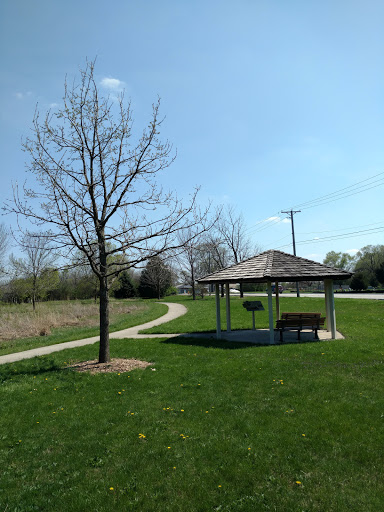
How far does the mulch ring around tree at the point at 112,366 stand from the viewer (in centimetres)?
939

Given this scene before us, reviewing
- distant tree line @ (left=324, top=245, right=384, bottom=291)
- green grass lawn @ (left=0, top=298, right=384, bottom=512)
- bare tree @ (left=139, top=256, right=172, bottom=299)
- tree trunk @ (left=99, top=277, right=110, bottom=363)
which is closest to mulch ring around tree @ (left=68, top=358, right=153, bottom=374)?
tree trunk @ (left=99, top=277, right=110, bottom=363)

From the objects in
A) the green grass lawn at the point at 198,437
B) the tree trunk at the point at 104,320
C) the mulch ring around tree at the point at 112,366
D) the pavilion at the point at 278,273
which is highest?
the pavilion at the point at 278,273

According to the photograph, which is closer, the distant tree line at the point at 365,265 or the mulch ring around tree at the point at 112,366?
the mulch ring around tree at the point at 112,366

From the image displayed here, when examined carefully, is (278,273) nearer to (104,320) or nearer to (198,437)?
(104,320)

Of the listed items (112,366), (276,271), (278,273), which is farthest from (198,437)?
(276,271)

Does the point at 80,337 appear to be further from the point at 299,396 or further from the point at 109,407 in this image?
the point at 299,396

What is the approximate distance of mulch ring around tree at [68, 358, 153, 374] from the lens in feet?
30.8

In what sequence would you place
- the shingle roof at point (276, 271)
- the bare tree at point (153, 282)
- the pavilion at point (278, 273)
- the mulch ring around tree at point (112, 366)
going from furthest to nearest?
1. the bare tree at point (153, 282)
2. the shingle roof at point (276, 271)
3. the pavilion at point (278, 273)
4. the mulch ring around tree at point (112, 366)

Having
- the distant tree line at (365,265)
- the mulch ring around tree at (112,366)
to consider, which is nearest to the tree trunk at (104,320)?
the mulch ring around tree at (112,366)

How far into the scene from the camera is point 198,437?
17.3 feet

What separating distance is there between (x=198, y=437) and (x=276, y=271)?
8.93 meters

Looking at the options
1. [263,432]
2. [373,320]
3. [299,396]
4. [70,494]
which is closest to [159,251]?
[299,396]

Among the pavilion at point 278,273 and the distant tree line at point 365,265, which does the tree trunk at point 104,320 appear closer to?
the pavilion at point 278,273

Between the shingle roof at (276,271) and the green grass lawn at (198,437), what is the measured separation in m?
4.14
